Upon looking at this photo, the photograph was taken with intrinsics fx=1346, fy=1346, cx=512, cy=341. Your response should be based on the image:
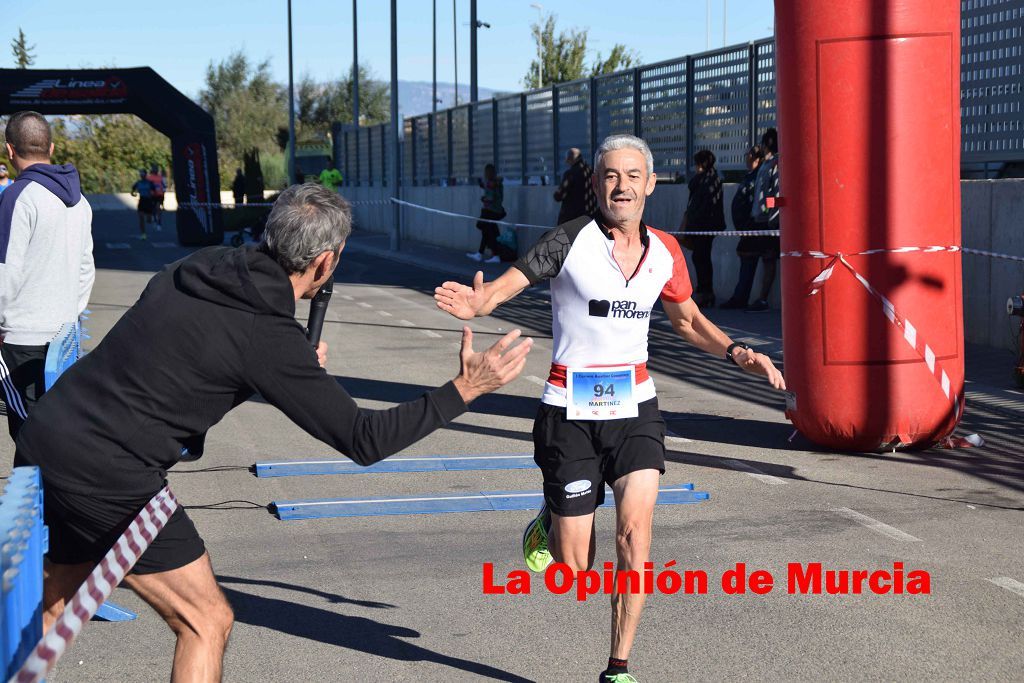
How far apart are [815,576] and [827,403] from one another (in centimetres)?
283

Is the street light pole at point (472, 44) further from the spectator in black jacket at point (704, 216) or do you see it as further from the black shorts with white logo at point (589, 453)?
the black shorts with white logo at point (589, 453)

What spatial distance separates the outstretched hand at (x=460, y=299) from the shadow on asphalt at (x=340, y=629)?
1.27 meters

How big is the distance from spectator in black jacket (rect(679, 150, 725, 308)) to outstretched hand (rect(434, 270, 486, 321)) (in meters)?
12.4

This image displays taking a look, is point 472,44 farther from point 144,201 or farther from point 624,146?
point 624,146

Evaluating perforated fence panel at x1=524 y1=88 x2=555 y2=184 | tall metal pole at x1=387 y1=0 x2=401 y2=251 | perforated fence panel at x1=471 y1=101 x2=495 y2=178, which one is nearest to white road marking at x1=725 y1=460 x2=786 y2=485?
perforated fence panel at x1=524 y1=88 x2=555 y2=184

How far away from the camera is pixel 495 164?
1180 inches

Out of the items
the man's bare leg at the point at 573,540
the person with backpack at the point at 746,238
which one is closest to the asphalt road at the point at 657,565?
the man's bare leg at the point at 573,540

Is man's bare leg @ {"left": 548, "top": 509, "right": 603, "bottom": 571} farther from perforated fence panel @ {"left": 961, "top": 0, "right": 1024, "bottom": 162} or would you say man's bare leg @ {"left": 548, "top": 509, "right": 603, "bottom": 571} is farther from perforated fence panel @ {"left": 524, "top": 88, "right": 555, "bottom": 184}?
perforated fence panel @ {"left": 524, "top": 88, "right": 555, "bottom": 184}

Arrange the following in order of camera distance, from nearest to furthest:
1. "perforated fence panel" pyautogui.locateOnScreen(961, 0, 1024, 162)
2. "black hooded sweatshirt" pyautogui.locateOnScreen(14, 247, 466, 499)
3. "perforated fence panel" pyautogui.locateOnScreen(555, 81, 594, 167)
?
"black hooded sweatshirt" pyautogui.locateOnScreen(14, 247, 466, 499) < "perforated fence panel" pyautogui.locateOnScreen(961, 0, 1024, 162) < "perforated fence panel" pyautogui.locateOnScreen(555, 81, 594, 167)

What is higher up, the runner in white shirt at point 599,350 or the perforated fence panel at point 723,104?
the perforated fence panel at point 723,104

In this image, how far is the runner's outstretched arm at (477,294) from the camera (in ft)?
15.9

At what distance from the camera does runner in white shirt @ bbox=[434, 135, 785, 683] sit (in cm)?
489

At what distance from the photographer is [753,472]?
8.21 metres

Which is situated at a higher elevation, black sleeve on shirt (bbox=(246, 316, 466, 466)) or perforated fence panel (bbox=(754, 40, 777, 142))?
perforated fence panel (bbox=(754, 40, 777, 142))
